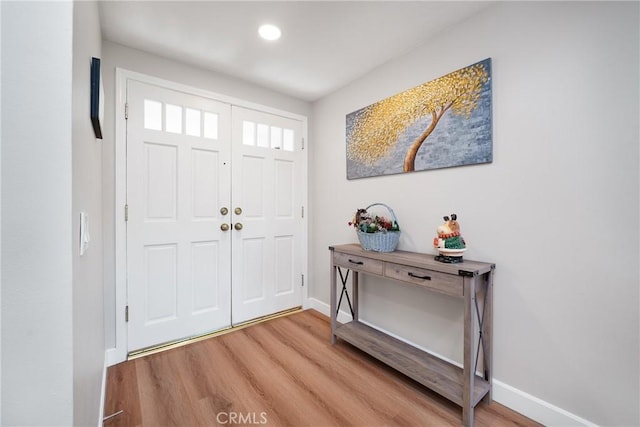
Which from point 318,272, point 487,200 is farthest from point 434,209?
point 318,272

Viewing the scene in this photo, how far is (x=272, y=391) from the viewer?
1.62m

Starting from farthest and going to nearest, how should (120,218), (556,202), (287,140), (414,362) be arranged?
(287,140)
(120,218)
(414,362)
(556,202)

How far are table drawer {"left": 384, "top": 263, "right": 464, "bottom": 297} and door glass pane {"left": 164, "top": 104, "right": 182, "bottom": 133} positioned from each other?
1937 mm

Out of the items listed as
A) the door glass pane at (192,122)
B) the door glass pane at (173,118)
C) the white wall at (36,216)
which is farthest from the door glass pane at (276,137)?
the white wall at (36,216)

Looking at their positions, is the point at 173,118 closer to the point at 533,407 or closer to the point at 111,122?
the point at 111,122

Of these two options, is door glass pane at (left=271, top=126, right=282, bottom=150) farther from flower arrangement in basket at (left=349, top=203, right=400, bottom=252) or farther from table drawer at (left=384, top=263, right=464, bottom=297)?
table drawer at (left=384, top=263, right=464, bottom=297)

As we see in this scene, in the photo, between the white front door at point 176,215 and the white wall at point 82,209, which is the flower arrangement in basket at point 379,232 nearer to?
the white front door at point 176,215

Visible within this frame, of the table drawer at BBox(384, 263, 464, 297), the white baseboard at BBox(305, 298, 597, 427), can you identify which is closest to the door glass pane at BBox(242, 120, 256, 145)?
the table drawer at BBox(384, 263, 464, 297)

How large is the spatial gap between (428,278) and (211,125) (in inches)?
81.8

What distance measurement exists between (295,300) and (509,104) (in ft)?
8.00

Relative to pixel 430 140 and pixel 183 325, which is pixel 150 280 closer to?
pixel 183 325

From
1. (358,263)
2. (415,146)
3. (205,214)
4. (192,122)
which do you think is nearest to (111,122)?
(192,122)

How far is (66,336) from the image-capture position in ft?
1.99

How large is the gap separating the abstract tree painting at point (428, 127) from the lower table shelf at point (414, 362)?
1272 mm
